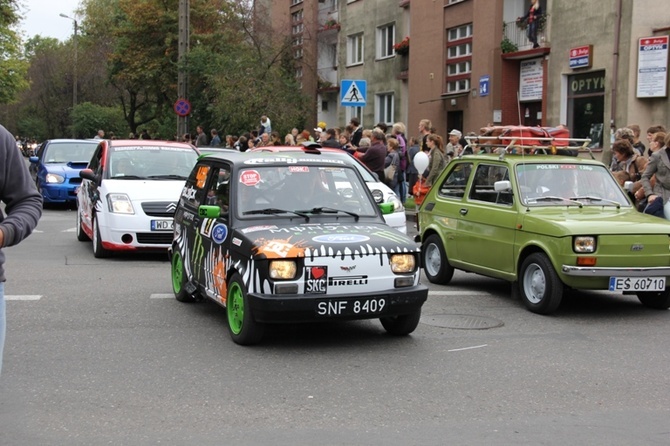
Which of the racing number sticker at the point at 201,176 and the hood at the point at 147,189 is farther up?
the racing number sticker at the point at 201,176

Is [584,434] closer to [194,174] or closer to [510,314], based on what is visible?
[510,314]

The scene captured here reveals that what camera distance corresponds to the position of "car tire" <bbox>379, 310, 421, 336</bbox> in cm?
792

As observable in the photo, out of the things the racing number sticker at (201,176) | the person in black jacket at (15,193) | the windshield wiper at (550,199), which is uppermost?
the person in black jacket at (15,193)

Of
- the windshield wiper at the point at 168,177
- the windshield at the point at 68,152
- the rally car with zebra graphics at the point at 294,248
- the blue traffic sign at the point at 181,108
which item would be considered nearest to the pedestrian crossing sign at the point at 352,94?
the windshield at the point at 68,152

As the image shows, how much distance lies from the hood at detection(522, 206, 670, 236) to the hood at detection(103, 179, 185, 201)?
18.5 feet

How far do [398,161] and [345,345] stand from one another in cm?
1214

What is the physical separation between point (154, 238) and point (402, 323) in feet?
19.3

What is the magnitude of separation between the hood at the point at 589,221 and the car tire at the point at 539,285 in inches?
12.6

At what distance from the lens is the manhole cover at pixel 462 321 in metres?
8.66

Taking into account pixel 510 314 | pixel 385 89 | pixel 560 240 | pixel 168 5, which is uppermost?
pixel 168 5

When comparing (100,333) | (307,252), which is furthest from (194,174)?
(307,252)

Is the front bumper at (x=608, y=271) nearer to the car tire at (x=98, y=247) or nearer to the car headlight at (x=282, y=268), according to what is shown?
the car headlight at (x=282, y=268)

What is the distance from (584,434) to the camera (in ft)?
17.8

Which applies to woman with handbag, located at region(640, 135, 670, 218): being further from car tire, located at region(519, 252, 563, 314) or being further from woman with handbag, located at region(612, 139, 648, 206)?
car tire, located at region(519, 252, 563, 314)
